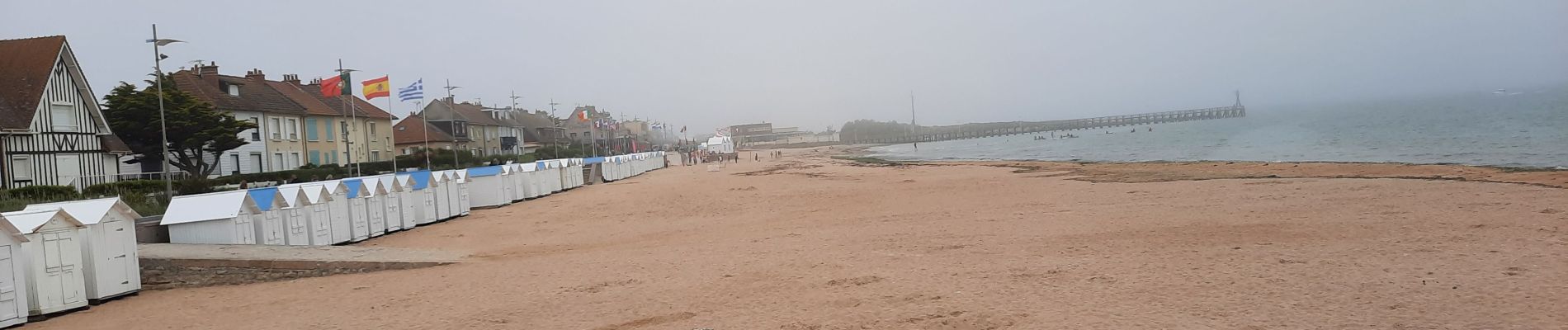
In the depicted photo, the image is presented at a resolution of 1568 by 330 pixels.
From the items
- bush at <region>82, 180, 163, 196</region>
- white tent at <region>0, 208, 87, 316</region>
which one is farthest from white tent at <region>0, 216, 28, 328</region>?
bush at <region>82, 180, 163, 196</region>

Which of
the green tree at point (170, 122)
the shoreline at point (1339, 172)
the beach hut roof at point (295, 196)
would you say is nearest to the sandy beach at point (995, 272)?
the beach hut roof at point (295, 196)

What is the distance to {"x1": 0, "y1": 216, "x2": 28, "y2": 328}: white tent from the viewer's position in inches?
335

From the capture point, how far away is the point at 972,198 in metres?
20.3

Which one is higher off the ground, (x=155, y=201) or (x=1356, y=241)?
(x=155, y=201)

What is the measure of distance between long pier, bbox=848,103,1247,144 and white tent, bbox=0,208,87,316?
154186mm

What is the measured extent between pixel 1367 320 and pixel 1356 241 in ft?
15.1

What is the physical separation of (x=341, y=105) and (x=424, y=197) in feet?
100

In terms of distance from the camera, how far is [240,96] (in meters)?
37.3

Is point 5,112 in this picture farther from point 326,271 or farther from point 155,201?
point 326,271

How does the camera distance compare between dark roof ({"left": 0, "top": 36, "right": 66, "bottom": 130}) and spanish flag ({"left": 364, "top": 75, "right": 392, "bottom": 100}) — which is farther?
spanish flag ({"left": 364, "top": 75, "right": 392, "bottom": 100})

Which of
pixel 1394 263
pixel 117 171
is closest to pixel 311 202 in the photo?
pixel 1394 263

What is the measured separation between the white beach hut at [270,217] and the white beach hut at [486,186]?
9.63 m

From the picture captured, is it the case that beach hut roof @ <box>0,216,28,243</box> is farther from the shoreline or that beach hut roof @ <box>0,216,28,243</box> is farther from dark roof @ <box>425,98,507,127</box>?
dark roof @ <box>425,98,507,127</box>

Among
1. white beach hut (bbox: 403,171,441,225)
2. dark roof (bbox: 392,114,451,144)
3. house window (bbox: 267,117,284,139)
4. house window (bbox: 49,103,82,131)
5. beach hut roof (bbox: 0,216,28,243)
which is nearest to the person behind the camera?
beach hut roof (bbox: 0,216,28,243)
